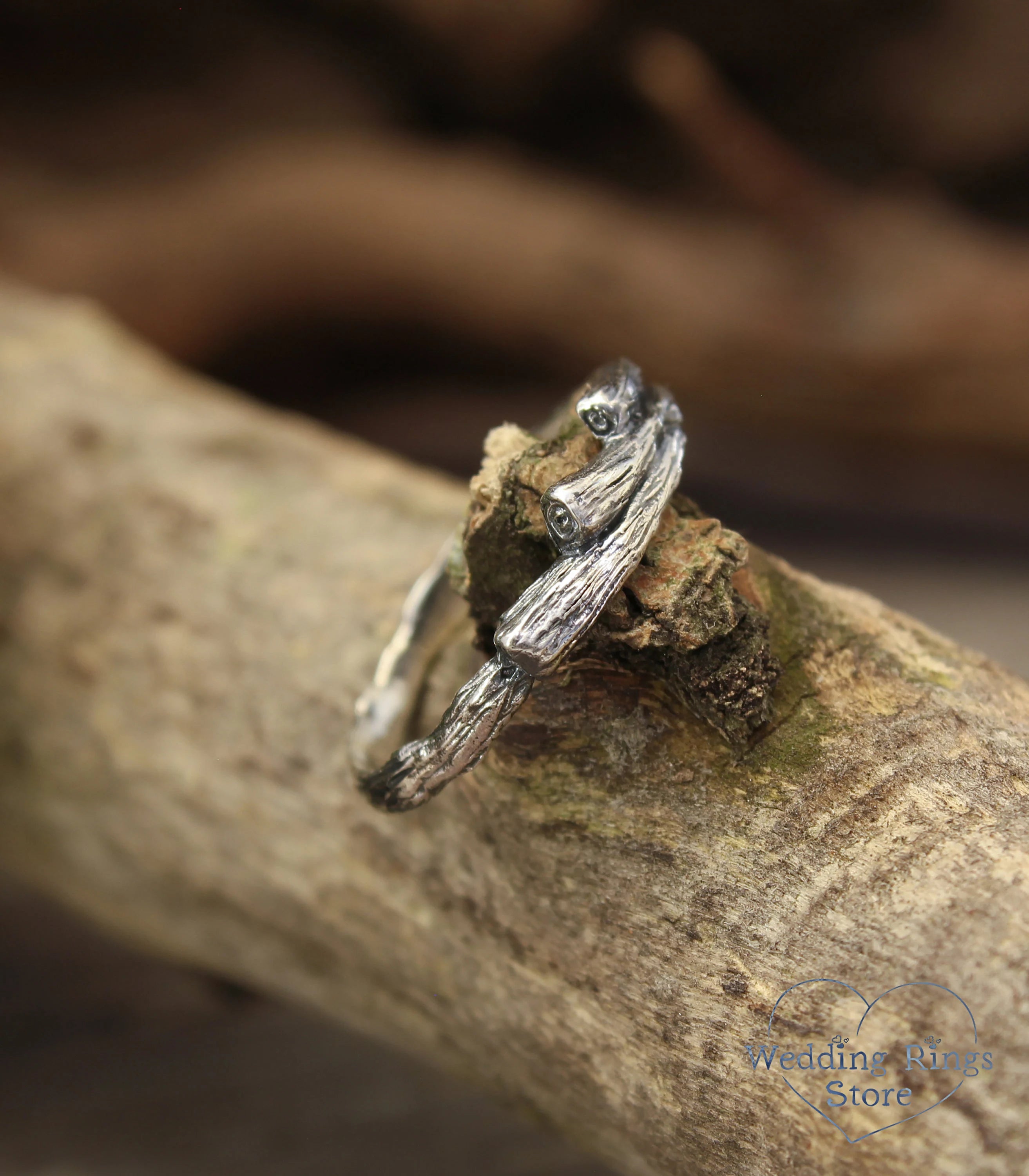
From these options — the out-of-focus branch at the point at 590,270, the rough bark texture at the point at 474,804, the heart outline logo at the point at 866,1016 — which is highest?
the out-of-focus branch at the point at 590,270

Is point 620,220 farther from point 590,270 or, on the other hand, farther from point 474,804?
point 474,804

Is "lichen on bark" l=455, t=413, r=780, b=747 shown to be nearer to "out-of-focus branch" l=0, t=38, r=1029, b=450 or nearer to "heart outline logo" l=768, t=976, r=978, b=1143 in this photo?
"heart outline logo" l=768, t=976, r=978, b=1143

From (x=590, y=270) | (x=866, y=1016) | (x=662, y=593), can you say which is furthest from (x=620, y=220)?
(x=866, y=1016)

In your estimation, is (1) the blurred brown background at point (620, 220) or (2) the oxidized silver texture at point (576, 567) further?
(1) the blurred brown background at point (620, 220)

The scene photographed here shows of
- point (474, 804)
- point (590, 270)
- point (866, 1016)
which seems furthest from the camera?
point (590, 270)

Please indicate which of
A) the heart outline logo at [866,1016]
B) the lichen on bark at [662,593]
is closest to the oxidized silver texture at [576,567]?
the lichen on bark at [662,593]

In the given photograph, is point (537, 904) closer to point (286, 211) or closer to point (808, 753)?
point (808, 753)

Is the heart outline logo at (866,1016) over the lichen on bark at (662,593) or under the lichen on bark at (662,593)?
under

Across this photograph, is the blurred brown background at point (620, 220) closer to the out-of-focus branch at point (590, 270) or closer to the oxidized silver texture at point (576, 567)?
the out-of-focus branch at point (590, 270)
